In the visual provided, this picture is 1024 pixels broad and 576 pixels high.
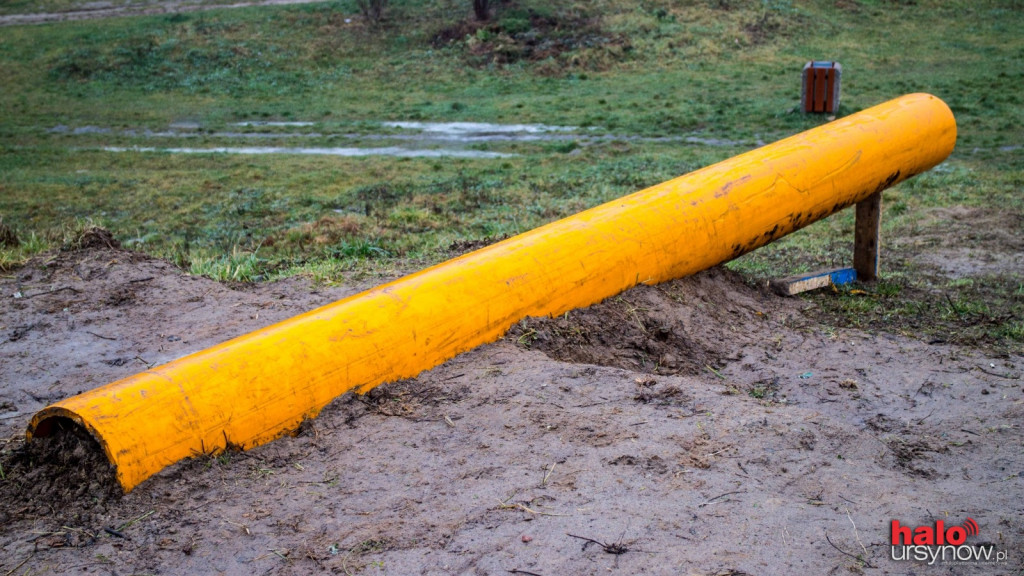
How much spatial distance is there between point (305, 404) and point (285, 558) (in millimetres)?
883

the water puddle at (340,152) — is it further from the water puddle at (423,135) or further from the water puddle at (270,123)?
the water puddle at (270,123)

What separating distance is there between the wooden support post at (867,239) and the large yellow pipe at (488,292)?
31 cm

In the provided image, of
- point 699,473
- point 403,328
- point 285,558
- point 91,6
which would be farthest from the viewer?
point 91,6

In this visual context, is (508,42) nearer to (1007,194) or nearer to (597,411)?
(1007,194)

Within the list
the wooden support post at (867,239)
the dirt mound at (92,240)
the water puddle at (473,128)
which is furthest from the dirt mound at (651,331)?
the water puddle at (473,128)

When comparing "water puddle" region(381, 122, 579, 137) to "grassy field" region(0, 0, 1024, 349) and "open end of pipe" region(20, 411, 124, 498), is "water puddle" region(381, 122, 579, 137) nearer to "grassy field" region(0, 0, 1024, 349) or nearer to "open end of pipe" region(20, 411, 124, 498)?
"grassy field" region(0, 0, 1024, 349)

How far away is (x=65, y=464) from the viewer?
3.04 m

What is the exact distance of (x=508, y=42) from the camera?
2064 centimetres

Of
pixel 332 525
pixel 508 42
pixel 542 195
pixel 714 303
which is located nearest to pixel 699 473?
pixel 332 525

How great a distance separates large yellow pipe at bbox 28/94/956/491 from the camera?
3066mm

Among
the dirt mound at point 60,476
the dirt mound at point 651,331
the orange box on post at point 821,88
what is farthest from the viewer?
the orange box on post at point 821,88

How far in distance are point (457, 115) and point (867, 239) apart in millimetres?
11066

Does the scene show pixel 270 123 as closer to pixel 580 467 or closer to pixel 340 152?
pixel 340 152

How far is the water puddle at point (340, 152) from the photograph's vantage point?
42.7ft
